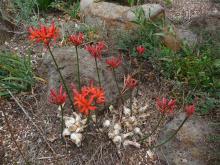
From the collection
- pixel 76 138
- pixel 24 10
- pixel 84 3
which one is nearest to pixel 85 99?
pixel 76 138

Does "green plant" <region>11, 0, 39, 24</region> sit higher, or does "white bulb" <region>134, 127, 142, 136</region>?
"green plant" <region>11, 0, 39, 24</region>

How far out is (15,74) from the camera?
11.0ft

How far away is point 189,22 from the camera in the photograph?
4.40m

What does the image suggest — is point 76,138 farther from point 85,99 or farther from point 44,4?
point 44,4

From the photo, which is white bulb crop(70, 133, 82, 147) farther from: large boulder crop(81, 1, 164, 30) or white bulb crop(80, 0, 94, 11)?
white bulb crop(80, 0, 94, 11)

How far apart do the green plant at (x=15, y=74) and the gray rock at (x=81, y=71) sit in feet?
0.62

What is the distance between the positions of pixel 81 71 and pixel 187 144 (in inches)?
44.9

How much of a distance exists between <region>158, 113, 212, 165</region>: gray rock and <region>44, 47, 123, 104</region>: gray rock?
604mm

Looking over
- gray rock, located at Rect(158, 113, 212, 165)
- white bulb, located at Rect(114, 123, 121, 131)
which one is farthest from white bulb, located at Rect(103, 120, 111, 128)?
gray rock, located at Rect(158, 113, 212, 165)

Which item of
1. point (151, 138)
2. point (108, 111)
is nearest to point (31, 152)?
point (108, 111)

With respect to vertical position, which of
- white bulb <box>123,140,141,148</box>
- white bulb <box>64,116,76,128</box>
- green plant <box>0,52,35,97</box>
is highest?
green plant <box>0,52,35,97</box>

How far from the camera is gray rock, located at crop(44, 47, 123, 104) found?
10.8 feet

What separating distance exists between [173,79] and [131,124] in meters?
0.72

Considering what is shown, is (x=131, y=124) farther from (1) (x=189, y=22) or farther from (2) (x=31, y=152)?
(1) (x=189, y=22)
